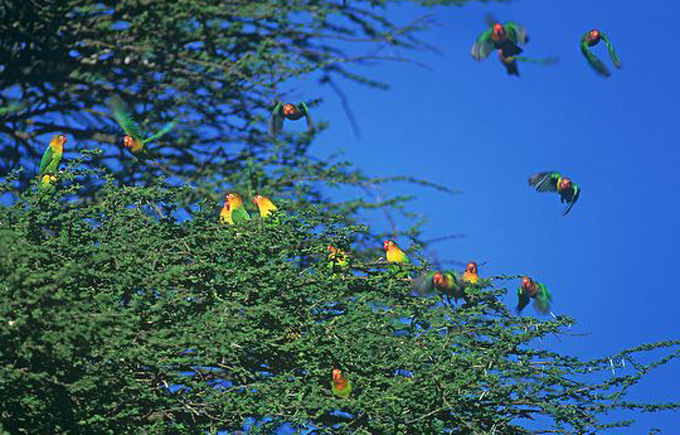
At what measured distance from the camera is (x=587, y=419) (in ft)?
25.3

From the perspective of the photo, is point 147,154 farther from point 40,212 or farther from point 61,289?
point 61,289

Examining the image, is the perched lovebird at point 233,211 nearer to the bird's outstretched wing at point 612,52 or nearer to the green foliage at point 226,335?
the green foliage at point 226,335

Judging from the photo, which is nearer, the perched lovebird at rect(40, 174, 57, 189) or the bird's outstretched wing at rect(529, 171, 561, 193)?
the perched lovebird at rect(40, 174, 57, 189)

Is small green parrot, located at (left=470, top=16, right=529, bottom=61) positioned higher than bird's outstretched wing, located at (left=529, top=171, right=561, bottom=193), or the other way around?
small green parrot, located at (left=470, top=16, right=529, bottom=61)

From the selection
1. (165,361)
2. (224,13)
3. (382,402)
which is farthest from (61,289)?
(224,13)

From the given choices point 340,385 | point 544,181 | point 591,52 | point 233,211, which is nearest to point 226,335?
point 340,385

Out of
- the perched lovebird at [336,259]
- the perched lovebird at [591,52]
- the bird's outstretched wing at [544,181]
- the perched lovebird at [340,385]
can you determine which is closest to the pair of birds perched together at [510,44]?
the perched lovebird at [591,52]

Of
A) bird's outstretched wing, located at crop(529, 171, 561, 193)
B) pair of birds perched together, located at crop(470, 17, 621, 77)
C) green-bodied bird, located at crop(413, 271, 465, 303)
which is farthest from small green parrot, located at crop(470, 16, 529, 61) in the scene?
green-bodied bird, located at crop(413, 271, 465, 303)

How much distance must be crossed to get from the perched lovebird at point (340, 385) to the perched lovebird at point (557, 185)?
351 cm

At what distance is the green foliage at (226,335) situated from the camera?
675cm

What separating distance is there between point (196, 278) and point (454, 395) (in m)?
2.21

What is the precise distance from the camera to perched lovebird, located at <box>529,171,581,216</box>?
9812mm

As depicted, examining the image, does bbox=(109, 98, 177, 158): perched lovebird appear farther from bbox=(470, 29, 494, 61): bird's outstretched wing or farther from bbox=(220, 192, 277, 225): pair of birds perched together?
bbox=(470, 29, 494, 61): bird's outstretched wing

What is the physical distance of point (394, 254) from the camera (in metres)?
8.87
